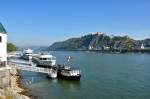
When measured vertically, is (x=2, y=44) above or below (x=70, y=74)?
above

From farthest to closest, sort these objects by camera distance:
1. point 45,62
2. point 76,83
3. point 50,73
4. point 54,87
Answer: point 45,62 < point 50,73 < point 76,83 < point 54,87

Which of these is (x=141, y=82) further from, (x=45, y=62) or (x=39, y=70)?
(x=45, y=62)

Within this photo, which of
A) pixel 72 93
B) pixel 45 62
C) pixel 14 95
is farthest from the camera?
pixel 45 62

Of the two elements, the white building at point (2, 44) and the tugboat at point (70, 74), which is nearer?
the white building at point (2, 44)

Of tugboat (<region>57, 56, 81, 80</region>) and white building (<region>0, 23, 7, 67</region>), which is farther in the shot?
tugboat (<region>57, 56, 81, 80</region>)

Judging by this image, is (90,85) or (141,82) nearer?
(90,85)

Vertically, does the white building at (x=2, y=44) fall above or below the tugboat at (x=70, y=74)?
above

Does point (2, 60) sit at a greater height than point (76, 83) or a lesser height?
greater

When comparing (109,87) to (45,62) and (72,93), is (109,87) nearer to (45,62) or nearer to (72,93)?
(72,93)

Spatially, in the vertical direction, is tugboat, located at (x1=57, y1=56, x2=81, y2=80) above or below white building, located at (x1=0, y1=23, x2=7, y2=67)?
below

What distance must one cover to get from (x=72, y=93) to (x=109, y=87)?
847 cm

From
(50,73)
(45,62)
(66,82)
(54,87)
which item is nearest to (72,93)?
(54,87)

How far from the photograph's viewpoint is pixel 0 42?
45.1 m

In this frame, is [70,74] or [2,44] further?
[70,74]
